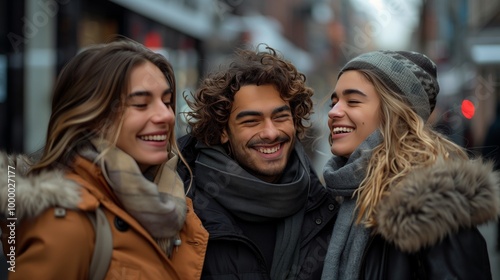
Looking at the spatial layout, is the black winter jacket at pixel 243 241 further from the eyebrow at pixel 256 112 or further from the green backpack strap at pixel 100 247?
the green backpack strap at pixel 100 247

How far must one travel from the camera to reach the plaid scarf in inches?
101

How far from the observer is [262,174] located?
3.35 meters

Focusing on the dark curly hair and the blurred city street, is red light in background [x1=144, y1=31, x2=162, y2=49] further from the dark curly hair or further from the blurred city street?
the dark curly hair

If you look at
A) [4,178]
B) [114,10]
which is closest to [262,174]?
[4,178]

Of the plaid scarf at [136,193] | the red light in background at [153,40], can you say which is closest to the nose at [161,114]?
the plaid scarf at [136,193]

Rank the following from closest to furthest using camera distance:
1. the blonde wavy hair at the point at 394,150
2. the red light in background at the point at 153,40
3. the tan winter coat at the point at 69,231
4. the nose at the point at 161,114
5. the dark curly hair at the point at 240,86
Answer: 1. the tan winter coat at the point at 69,231
2. the nose at the point at 161,114
3. the blonde wavy hair at the point at 394,150
4. the dark curly hair at the point at 240,86
5. the red light in background at the point at 153,40

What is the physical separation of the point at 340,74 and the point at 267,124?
1.53ft

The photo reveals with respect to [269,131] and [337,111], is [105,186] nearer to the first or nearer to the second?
[269,131]

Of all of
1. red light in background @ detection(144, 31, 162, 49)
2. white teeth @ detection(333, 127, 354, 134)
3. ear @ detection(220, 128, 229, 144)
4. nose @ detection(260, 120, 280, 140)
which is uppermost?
white teeth @ detection(333, 127, 354, 134)

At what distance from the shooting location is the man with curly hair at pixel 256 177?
10.2 feet

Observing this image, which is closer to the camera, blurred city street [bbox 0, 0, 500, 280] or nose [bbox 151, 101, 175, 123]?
nose [bbox 151, 101, 175, 123]

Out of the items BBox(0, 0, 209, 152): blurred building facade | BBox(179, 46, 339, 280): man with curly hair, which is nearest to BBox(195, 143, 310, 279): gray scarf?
BBox(179, 46, 339, 280): man with curly hair

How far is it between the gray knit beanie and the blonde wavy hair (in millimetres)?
35

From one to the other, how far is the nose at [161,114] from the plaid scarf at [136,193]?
0.21 m
